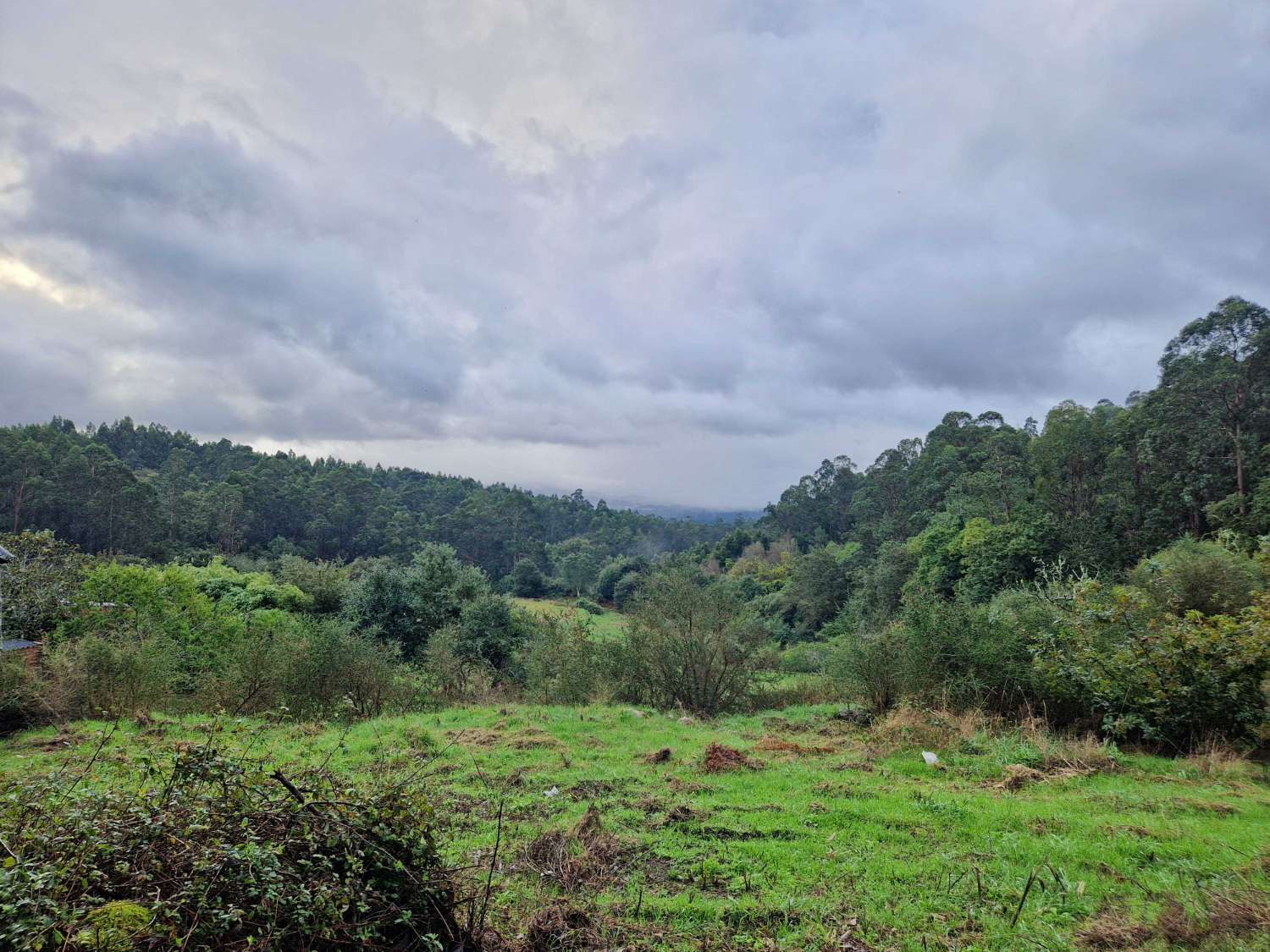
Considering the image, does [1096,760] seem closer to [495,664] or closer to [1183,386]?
[495,664]

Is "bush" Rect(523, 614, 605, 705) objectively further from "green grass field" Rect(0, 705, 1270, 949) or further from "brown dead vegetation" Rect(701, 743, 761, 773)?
"brown dead vegetation" Rect(701, 743, 761, 773)

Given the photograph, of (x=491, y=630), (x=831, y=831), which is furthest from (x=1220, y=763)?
(x=491, y=630)

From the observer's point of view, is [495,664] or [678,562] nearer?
[678,562]

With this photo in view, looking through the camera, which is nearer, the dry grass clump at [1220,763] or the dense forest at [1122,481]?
the dry grass clump at [1220,763]

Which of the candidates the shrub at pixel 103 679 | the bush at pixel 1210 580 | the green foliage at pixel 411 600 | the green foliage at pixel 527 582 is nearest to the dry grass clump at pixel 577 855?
the shrub at pixel 103 679

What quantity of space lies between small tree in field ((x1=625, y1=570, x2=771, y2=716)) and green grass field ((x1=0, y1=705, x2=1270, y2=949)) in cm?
622

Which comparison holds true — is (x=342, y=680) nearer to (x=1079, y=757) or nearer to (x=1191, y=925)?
(x=1079, y=757)

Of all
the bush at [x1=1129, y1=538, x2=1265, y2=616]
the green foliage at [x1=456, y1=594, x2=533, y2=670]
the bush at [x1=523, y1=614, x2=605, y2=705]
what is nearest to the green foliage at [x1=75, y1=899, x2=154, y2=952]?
the bush at [x1=523, y1=614, x2=605, y2=705]

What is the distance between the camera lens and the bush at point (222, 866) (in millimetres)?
2760

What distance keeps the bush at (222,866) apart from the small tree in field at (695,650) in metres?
15.9

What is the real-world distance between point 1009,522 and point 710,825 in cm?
4021

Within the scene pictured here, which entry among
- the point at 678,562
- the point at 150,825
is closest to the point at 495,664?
the point at 678,562

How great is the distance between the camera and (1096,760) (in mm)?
10203

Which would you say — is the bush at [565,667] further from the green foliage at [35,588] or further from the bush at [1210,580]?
the bush at [1210,580]
